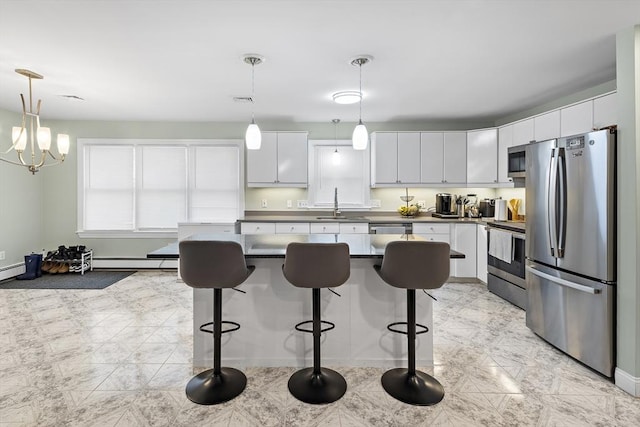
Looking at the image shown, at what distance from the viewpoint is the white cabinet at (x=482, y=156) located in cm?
507

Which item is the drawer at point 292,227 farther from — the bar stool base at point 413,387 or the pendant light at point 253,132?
the bar stool base at point 413,387

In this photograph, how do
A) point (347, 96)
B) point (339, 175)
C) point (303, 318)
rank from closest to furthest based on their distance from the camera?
point (303, 318) → point (347, 96) → point (339, 175)

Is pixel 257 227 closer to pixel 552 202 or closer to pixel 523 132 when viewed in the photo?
pixel 552 202

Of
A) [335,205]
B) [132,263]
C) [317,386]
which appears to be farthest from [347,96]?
[132,263]

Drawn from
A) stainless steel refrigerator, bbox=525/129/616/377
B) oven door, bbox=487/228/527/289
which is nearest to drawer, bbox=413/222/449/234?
oven door, bbox=487/228/527/289

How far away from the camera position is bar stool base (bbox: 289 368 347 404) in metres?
2.28

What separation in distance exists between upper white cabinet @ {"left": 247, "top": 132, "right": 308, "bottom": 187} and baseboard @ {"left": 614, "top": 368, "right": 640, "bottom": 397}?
416cm

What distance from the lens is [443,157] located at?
5.39 metres

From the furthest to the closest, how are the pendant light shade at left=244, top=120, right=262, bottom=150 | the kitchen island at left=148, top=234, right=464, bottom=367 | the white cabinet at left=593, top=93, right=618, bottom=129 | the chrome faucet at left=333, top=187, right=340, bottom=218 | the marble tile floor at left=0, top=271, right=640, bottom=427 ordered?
the chrome faucet at left=333, top=187, right=340, bottom=218, the white cabinet at left=593, top=93, right=618, bottom=129, the pendant light shade at left=244, top=120, right=262, bottom=150, the kitchen island at left=148, top=234, right=464, bottom=367, the marble tile floor at left=0, top=271, right=640, bottom=427

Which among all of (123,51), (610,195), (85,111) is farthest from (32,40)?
(610,195)

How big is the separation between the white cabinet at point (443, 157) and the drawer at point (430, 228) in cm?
74

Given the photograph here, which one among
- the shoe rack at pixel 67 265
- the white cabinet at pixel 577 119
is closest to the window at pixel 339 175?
the white cabinet at pixel 577 119

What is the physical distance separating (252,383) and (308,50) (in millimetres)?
2584

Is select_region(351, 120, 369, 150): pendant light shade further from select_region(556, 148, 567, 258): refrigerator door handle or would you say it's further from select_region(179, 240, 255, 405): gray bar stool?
select_region(556, 148, 567, 258): refrigerator door handle
